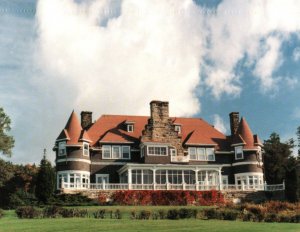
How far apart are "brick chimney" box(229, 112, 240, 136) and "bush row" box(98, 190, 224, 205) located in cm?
1205

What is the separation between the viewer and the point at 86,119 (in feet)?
182

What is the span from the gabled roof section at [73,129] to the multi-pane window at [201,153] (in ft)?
40.4

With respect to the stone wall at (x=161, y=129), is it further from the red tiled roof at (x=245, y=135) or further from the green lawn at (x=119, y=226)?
the green lawn at (x=119, y=226)

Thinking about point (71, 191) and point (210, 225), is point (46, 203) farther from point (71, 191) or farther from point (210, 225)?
point (210, 225)

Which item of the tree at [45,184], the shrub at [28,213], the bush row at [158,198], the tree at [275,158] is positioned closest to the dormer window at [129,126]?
the bush row at [158,198]

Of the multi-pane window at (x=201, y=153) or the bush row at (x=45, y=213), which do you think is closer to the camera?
the bush row at (x=45, y=213)

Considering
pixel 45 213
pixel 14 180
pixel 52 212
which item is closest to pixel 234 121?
pixel 14 180

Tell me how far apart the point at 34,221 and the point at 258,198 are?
2909 centimetres

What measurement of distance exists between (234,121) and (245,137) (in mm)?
3253

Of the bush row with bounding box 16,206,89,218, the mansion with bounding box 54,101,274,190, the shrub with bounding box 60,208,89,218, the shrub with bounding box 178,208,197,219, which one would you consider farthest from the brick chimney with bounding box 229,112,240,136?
the bush row with bounding box 16,206,89,218

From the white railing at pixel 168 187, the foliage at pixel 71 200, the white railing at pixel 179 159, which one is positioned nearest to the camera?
the foliage at pixel 71 200

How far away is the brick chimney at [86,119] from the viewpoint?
55.0 metres

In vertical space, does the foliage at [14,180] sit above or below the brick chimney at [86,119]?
below

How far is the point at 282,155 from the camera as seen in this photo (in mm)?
63719
